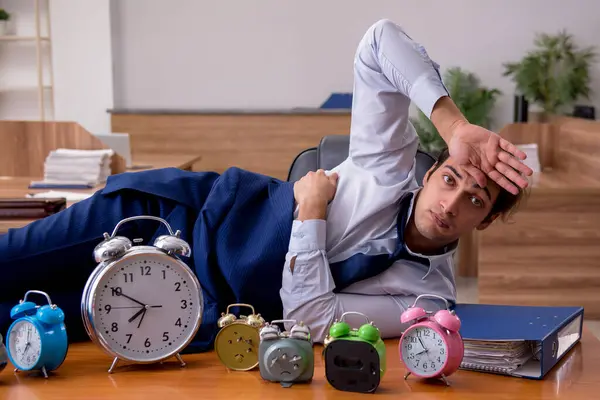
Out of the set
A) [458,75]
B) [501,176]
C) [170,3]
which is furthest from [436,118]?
[170,3]

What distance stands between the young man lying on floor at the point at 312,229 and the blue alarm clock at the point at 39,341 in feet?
0.90

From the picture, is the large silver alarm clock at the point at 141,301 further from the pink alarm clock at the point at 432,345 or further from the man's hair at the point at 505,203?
the man's hair at the point at 505,203

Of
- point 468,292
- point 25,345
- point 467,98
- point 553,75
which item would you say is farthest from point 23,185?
point 553,75

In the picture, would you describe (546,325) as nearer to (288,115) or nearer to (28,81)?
(288,115)

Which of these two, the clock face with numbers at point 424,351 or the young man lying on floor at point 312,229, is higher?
the young man lying on floor at point 312,229

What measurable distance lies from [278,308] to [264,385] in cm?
42

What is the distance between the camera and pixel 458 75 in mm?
6352

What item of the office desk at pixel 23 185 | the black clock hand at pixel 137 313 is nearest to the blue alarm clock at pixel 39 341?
the black clock hand at pixel 137 313

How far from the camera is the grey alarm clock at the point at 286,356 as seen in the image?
4.53 ft

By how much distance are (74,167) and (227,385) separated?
7.16 feet

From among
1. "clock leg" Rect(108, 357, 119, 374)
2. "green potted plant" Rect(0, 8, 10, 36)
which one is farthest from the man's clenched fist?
"green potted plant" Rect(0, 8, 10, 36)

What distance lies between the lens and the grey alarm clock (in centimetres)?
138

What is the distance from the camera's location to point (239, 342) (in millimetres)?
1484

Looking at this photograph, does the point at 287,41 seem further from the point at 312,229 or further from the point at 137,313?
the point at 137,313
